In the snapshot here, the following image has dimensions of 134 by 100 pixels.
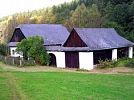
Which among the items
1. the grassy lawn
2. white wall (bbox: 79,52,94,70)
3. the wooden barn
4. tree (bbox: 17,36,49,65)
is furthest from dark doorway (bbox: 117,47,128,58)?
the grassy lawn

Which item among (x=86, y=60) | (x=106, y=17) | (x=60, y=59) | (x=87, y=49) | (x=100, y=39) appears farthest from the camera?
(x=106, y=17)

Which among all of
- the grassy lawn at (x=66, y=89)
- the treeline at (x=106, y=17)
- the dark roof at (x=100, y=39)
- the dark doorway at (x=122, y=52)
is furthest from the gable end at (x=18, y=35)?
the grassy lawn at (x=66, y=89)

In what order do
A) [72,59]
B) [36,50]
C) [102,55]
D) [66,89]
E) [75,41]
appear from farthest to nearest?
[102,55] → [36,50] → [75,41] → [72,59] → [66,89]

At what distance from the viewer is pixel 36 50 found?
4244cm

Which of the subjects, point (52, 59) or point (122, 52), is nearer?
point (52, 59)

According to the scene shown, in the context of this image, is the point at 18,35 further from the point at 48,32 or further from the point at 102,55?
the point at 102,55

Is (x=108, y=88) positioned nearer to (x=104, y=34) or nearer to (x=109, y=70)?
(x=109, y=70)

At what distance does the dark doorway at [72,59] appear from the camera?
1609 inches

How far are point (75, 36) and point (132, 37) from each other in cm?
1710

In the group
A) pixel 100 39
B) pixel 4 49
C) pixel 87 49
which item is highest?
pixel 100 39

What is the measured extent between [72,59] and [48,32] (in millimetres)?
14400

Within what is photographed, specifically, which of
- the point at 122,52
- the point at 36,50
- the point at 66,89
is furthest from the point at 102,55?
the point at 66,89

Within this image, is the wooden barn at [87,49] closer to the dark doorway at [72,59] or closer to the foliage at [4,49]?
the dark doorway at [72,59]

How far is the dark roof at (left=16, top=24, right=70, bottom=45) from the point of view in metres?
52.5
